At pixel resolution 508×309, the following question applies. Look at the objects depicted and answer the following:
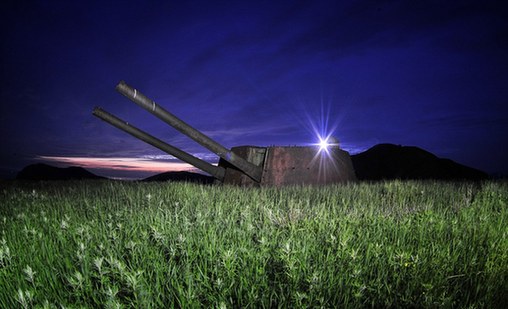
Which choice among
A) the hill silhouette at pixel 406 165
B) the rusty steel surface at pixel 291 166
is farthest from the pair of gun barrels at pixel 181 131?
the hill silhouette at pixel 406 165

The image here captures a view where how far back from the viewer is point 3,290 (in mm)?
1508

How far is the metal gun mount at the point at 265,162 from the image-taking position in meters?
5.67

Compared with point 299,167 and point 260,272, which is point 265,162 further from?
point 260,272

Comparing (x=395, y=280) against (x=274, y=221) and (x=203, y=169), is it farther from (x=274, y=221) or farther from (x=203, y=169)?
(x=203, y=169)

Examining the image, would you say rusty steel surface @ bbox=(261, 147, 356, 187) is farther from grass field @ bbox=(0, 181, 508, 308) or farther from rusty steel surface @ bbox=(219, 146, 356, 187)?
grass field @ bbox=(0, 181, 508, 308)

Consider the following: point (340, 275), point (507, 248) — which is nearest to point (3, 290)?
point (340, 275)

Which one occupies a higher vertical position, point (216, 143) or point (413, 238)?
point (216, 143)

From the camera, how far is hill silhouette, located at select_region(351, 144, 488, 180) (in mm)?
13854

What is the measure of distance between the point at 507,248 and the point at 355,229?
A: 0.99 meters

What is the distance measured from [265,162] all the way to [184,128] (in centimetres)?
193

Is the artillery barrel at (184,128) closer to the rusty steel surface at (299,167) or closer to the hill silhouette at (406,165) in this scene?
the rusty steel surface at (299,167)

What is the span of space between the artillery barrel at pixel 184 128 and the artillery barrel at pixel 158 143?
114 centimetres

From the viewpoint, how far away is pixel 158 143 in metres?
6.06

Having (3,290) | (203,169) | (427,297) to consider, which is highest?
(203,169)
